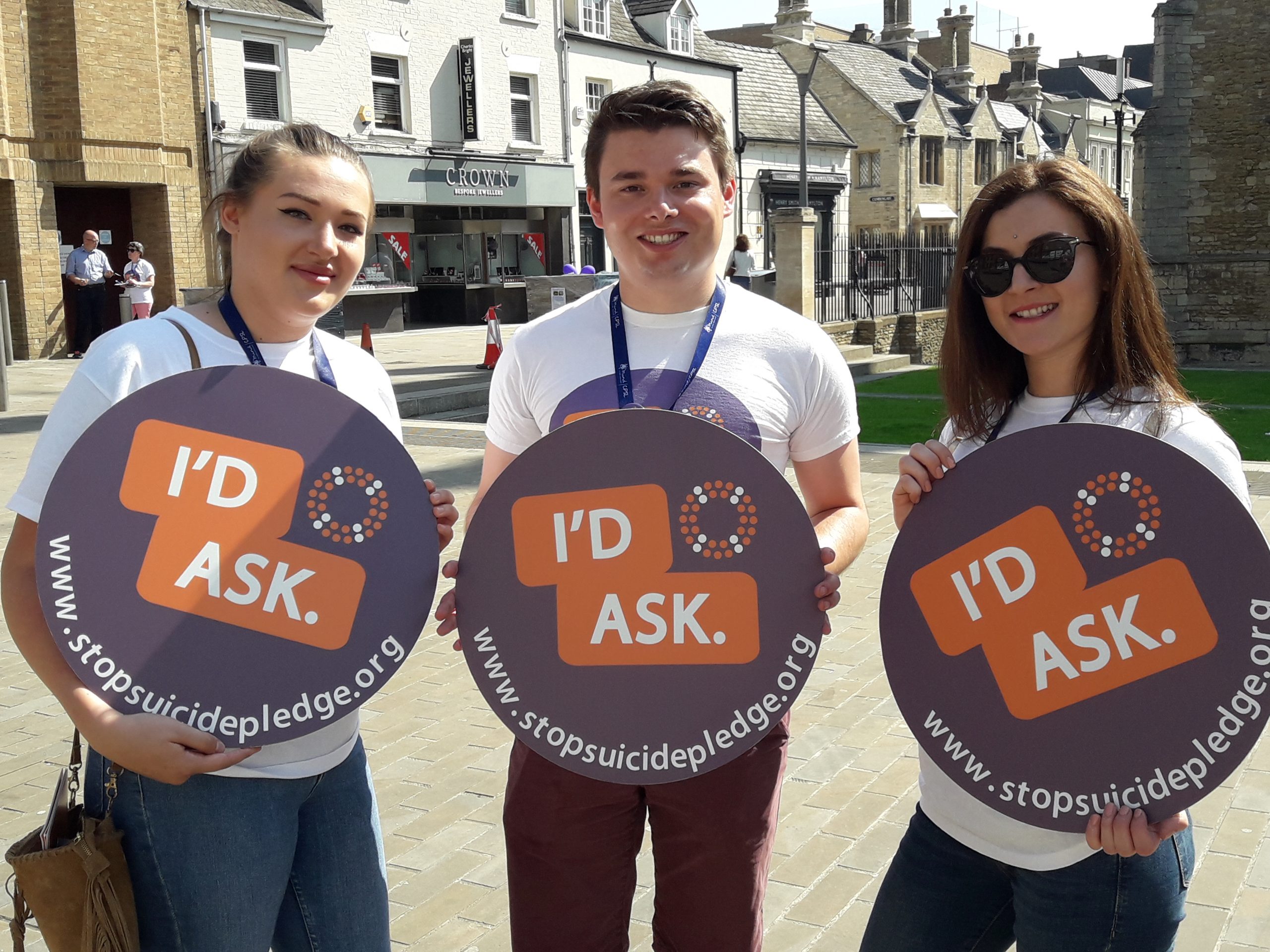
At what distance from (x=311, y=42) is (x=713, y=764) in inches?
949

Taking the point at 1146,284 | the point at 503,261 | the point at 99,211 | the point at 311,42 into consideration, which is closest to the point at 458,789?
the point at 1146,284

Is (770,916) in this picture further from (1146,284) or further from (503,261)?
(503,261)

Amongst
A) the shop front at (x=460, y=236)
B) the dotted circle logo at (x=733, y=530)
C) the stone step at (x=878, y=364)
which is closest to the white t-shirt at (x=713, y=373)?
the dotted circle logo at (x=733, y=530)

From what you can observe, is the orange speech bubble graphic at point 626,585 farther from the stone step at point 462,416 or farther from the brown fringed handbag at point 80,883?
the stone step at point 462,416

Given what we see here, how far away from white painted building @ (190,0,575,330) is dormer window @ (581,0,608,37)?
210 cm

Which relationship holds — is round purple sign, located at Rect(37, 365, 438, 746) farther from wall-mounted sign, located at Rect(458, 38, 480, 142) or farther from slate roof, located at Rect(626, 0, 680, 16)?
slate roof, located at Rect(626, 0, 680, 16)

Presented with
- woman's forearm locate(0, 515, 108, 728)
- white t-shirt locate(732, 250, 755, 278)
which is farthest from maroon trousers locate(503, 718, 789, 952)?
white t-shirt locate(732, 250, 755, 278)

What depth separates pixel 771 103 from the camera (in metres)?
37.7

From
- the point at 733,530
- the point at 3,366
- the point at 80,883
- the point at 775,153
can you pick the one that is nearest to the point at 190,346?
the point at 80,883

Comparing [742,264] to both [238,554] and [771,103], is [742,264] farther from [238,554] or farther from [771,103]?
[771,103]

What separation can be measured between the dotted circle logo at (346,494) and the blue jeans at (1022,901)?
1.18 m

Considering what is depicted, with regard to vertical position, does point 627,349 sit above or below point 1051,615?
above

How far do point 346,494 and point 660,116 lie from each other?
942mm

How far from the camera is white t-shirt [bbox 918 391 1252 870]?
1933mm
